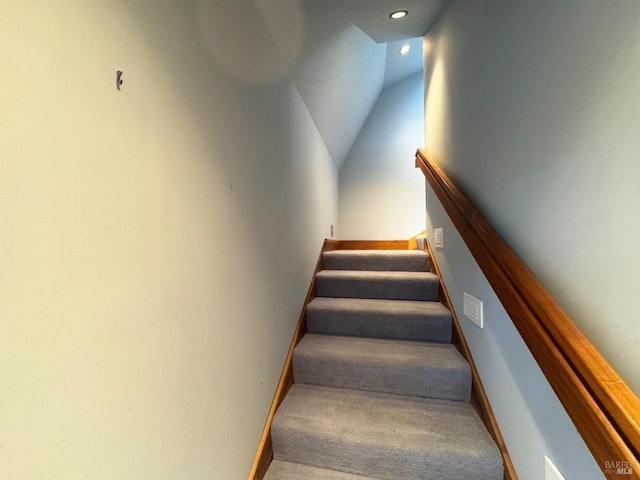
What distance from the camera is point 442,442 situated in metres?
1.14

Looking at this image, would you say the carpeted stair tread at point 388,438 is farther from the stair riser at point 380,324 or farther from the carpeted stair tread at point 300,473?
the stair riser at point 380,324

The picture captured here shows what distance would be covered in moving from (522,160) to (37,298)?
1.30m

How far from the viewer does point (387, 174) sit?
11.8 ft

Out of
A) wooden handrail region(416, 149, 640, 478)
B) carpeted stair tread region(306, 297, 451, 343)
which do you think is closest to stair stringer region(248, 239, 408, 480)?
carpeted stair tread region(306, 297, 451, 343)

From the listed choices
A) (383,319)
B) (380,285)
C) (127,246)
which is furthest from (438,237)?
(127,246)

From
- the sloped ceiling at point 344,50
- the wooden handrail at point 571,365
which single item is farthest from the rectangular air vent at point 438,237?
the sloped ceiling at point 344,50

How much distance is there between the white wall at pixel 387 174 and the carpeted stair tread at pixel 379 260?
1201 millimetres

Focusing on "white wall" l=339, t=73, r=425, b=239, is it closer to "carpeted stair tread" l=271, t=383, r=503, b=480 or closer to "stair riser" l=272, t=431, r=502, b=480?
"carpeted stair tread" l=271, t=383, r=503, b=480

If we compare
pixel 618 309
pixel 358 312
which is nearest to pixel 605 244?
pixel 618 309

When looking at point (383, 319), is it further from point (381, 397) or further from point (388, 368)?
point (381, 397)

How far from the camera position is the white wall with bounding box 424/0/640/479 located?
588mm

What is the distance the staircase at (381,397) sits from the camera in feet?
3.73

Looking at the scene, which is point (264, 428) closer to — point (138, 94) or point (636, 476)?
point (636, 476)

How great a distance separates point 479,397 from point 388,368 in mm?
415
